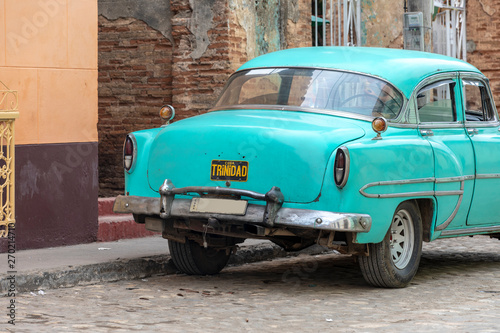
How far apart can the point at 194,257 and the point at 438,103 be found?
246cm

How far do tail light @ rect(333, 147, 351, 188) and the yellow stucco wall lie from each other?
3473mm

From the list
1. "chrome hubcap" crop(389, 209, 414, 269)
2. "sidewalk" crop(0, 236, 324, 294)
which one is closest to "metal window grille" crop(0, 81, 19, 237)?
"sidewalk" crop(0, 236, 324, 294)

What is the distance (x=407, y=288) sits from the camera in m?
A: 7.22

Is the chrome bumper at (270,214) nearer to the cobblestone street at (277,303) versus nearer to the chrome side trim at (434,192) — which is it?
the chrome side trim at (434,192)

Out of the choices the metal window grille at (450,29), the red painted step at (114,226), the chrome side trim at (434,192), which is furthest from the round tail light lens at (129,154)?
the metal window grille at (450,29)

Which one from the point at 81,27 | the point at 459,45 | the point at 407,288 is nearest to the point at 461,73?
the point at 407,288

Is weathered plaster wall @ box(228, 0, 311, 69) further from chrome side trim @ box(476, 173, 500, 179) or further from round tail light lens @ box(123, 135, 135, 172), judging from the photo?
chrome side trim @ box(476, 173, 500, 179)

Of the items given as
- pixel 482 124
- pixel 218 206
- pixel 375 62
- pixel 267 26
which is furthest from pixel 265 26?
pixel 218 206

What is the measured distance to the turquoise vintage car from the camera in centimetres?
648

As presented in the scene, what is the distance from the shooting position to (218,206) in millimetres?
6637

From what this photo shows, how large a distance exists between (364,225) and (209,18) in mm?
5395

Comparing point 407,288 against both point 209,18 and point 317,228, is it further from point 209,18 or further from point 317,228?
point 209,18

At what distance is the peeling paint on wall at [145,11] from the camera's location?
1152cm

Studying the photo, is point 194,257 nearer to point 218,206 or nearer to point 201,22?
point 218,206
